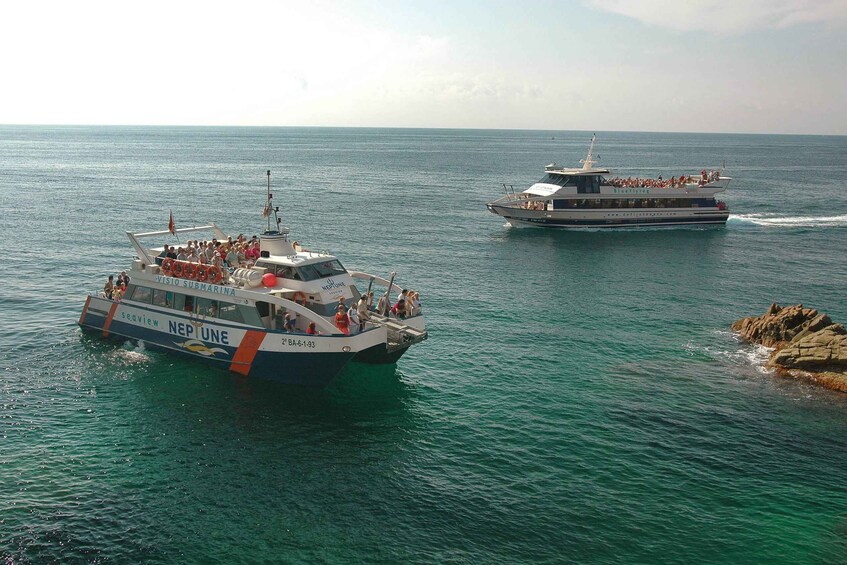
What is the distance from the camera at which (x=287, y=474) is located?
24.1 m

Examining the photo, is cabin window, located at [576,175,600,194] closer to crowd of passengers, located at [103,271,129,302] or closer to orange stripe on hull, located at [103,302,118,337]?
crowd of passengers, located at [103,271,129,302]

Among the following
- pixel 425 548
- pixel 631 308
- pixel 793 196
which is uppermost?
pixel 793 196

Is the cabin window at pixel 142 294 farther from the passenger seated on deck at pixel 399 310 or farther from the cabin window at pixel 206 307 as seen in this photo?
the passenger seated on deck at pixel 399 310

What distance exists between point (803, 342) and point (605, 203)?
44.8 m

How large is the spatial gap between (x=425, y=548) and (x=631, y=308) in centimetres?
2930

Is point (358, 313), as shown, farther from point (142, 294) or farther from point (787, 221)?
point (787, 221)

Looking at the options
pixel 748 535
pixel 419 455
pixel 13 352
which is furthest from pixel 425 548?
pixel 13 352

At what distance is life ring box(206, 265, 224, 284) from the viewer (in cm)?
3250

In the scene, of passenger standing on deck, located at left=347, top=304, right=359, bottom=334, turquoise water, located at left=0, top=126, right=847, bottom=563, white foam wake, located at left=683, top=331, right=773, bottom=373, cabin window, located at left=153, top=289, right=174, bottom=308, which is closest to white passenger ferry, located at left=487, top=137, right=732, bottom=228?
turquoise water, located at left=0, top=126, right=847, bottom=563

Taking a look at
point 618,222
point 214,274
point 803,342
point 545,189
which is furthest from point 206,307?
point 618,222

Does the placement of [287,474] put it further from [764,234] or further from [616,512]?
[764,234]

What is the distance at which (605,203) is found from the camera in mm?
78375

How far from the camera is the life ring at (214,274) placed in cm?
3250

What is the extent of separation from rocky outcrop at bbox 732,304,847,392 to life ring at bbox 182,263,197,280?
2880 centimetres
